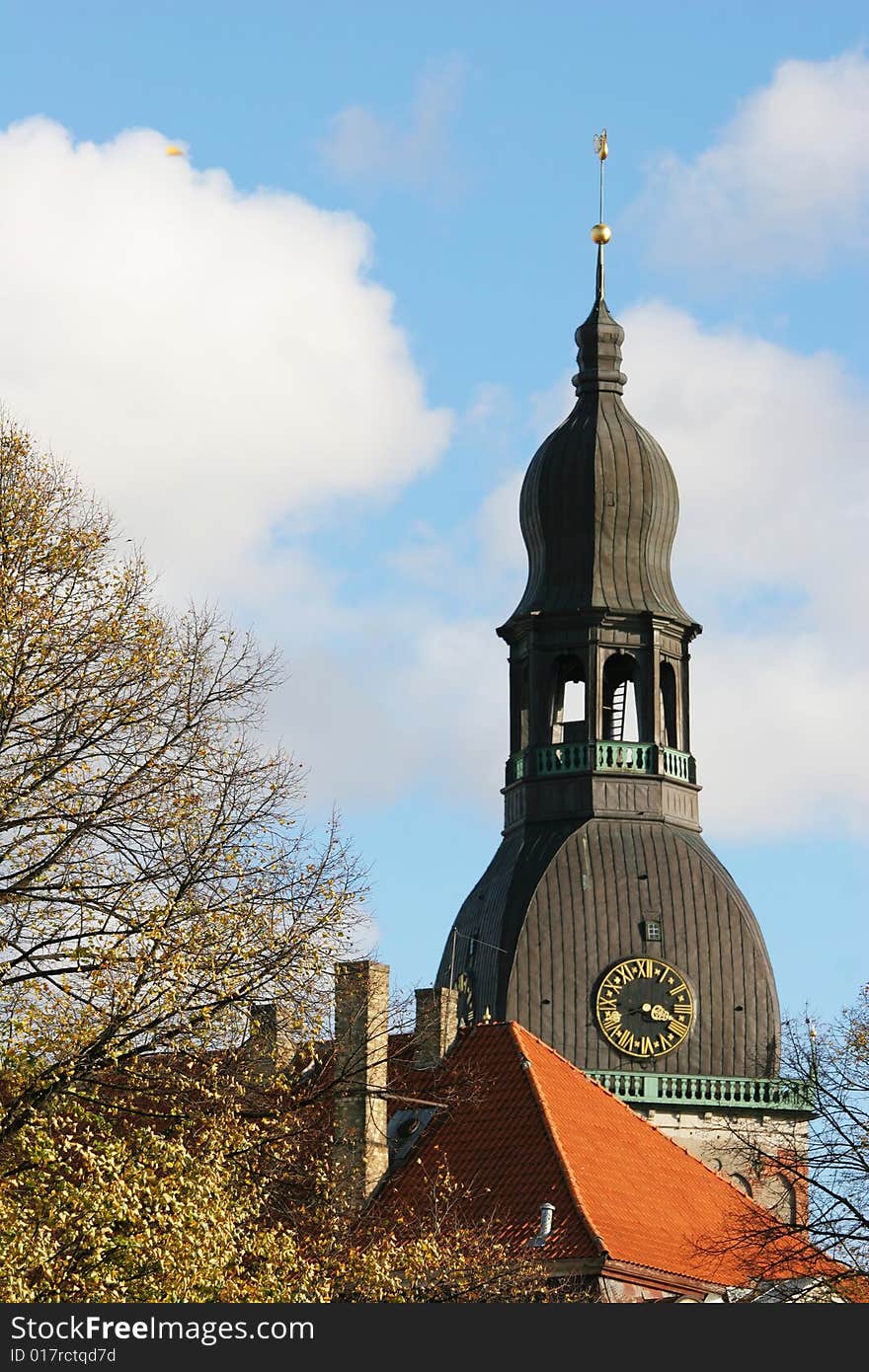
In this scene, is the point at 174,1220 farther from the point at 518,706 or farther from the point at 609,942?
the point at 518,706

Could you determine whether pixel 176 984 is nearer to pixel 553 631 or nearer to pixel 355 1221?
pixel 355 1221

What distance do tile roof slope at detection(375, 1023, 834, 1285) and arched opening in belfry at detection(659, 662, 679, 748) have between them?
1567 cm

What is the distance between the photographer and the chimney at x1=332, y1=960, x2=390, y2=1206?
38031mm

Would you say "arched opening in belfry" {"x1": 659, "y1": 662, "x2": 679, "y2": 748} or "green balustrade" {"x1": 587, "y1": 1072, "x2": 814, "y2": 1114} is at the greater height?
"arched opening in belfry" {"x1": 659, "y1": 662, "x2": 679, "y2": 748}

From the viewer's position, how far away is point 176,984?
94.1 ft

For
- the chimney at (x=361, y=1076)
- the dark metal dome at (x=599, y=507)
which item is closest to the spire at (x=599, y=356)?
the dark metal dome at (x=599, y=507)

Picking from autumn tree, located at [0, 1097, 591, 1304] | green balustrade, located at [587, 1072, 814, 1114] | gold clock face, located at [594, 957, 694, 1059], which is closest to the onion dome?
gold clock face, located at [594, 957, 694, 1059]

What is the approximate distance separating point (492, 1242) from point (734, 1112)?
21.9 m

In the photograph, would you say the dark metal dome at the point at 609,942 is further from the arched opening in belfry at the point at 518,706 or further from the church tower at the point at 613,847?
the arched opening in belfry at the point at 518,706

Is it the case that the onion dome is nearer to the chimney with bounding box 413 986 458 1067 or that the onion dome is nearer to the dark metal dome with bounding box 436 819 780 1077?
the dark metal dome with bounding box 436 819 780 1077

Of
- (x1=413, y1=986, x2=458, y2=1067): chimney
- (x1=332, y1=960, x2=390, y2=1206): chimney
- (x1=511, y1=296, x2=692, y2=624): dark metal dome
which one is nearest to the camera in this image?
(x1=332, y1=960, x2=390, y2=1206): chimney

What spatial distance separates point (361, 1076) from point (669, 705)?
25.7 metres

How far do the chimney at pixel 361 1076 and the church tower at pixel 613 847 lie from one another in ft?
42.2

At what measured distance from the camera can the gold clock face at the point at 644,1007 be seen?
58.6 m
